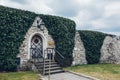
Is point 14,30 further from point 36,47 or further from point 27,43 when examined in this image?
point 36,47

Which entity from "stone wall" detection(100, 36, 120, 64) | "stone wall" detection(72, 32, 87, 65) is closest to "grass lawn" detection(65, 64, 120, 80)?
"stone wall" detection(72, 32, 87, 65)

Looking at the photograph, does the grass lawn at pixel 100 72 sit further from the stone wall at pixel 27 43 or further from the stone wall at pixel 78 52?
the stone wall at pixel 27 43

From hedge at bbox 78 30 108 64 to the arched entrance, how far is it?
197 inches

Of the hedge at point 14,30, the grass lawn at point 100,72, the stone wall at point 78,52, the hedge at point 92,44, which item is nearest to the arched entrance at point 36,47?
the hedge at point 14,30

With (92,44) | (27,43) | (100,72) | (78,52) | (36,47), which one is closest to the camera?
(100,72)

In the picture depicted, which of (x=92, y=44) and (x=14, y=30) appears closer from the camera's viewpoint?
(x=14, y=30)

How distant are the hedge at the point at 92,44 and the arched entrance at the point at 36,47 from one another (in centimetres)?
500

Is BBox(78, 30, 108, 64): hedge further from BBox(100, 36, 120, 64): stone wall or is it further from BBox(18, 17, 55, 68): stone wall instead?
BBox(18, 17, 55, 68): stone wall

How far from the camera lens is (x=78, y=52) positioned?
20.3 meters

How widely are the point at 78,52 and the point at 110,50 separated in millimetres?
4842

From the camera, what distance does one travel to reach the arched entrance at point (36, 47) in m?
16.7

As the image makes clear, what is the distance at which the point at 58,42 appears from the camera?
18.1 meters

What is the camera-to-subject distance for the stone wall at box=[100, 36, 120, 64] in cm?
2298

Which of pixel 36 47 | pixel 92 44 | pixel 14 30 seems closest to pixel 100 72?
pixel 36 47
